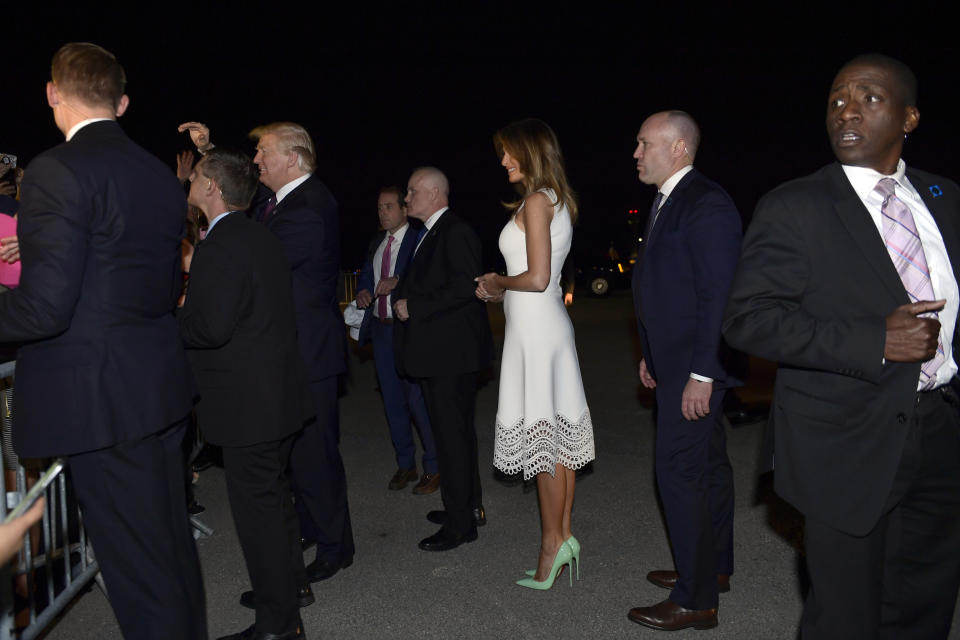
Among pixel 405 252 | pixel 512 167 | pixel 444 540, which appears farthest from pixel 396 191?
pixel 444 540

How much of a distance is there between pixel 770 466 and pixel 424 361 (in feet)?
7.46

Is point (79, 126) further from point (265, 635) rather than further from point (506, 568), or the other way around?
point (506, 568)

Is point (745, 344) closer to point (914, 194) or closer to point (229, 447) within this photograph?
point (914, 194)

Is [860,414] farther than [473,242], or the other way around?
[473,242]

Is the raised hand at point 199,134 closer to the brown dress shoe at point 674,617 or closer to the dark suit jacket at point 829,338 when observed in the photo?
the dark suit jacket at point 829,338

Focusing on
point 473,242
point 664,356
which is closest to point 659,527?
point 664,356

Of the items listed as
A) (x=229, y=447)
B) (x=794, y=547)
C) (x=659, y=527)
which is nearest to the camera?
(x=229, y=447)

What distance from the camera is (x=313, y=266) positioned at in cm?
407

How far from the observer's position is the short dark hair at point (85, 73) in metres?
2.69

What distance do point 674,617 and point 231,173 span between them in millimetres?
2815

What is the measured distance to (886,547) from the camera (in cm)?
251

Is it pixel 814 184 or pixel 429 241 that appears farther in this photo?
pixel 429 241

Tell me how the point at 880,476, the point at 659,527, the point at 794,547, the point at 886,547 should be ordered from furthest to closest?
the point at 659,527, the point at 794,547, the point at 886,547, the point at 880,476

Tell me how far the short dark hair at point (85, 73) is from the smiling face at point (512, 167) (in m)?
1.89
